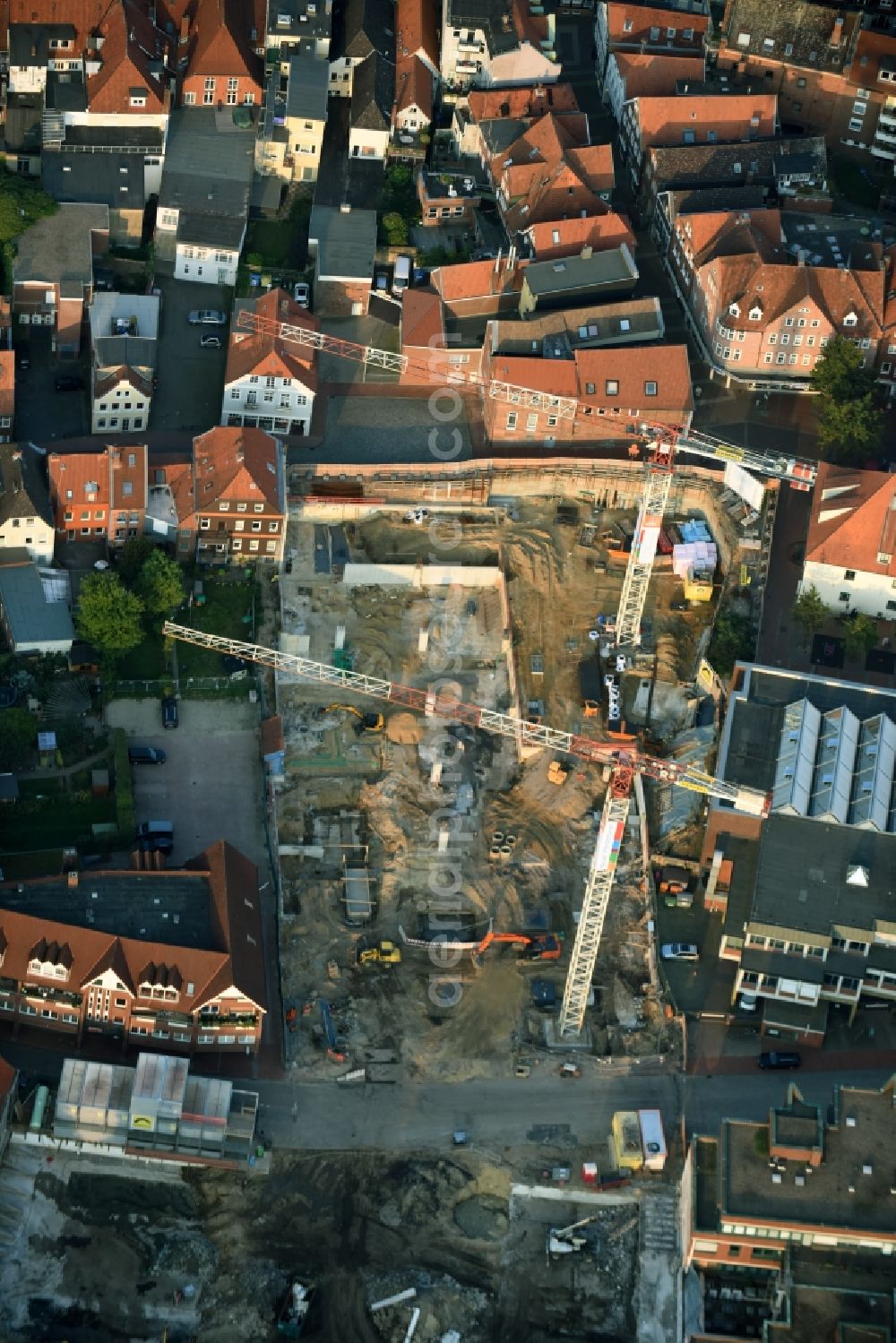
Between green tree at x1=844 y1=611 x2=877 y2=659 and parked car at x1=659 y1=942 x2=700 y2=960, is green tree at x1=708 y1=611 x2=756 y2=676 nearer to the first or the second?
green tree at x1=844 y1=611 x2=877 y2=659

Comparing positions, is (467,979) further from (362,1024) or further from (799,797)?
(799,797)

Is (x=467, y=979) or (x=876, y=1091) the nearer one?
(x=876, y=1091)

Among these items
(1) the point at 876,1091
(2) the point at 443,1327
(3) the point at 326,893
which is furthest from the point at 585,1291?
(3) the point at 326,893

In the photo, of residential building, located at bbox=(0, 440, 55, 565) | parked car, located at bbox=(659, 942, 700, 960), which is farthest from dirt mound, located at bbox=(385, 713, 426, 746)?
residential building, located at bbox=(0, 440, 55, 565)

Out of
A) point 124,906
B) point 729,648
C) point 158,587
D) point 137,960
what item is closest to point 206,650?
point 158,587

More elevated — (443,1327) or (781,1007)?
(781,1007)

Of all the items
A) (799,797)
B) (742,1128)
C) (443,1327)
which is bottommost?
(443,1327)
